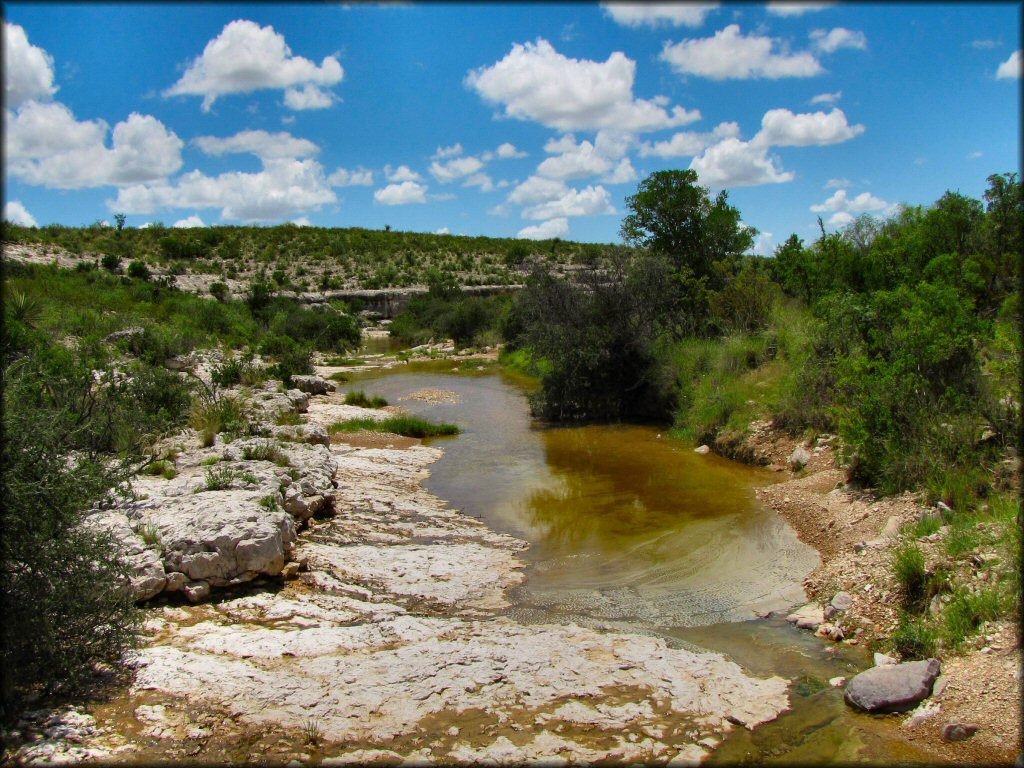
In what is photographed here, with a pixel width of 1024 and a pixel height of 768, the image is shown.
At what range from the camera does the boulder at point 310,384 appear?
69.6 ft

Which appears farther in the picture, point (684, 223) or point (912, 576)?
point (684, 223)

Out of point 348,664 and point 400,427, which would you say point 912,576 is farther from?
point 400,427

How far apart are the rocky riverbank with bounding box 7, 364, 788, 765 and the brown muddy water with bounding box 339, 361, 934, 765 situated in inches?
12.5

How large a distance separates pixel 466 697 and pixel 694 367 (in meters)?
12.6

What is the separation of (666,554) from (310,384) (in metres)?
14.8

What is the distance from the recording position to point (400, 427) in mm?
16906

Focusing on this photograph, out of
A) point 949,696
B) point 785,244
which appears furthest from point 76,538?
point 785,244

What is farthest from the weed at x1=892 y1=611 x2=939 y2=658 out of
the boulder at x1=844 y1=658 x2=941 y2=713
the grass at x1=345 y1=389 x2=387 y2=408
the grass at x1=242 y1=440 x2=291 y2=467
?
the grass at x1=345 y1=389 x2=387 y2=408

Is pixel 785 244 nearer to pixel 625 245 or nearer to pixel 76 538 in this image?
pixel 625 245

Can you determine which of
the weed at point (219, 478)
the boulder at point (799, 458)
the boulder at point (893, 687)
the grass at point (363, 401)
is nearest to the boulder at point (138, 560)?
the weed at point (219, 478)

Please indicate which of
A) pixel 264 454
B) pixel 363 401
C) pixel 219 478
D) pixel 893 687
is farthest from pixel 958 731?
pixel 363 401

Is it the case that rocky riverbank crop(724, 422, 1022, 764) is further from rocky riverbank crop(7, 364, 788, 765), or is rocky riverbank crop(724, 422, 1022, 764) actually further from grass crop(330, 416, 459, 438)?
grass crop(330, 416, 459, 438)

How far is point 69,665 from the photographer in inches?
202

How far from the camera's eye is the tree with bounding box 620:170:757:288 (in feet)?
71.5
